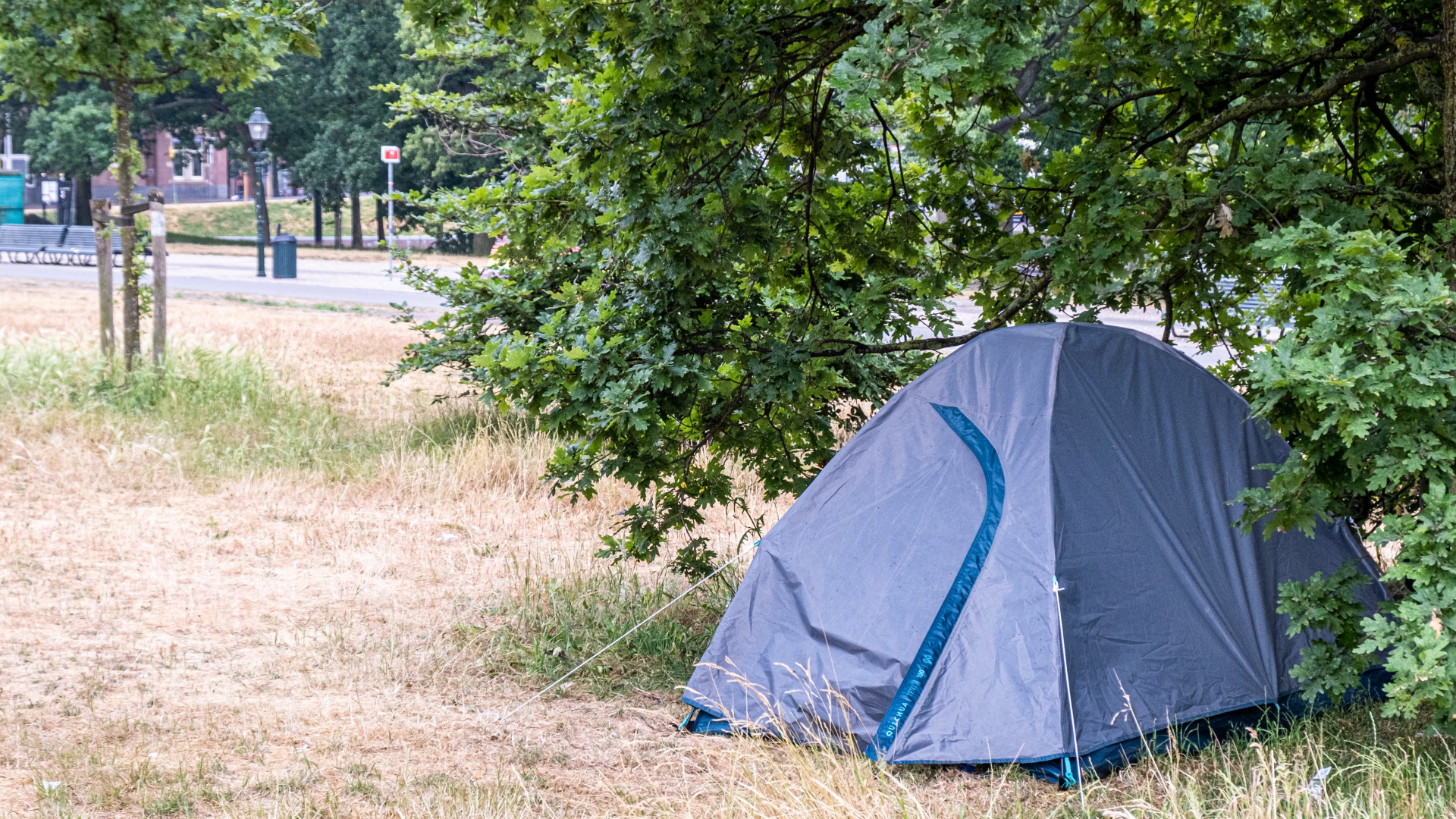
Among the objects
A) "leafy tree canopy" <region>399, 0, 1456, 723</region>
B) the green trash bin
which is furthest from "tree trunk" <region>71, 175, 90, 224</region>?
"leafy tree canopy" <region>399, 0, 1456, 723</region>

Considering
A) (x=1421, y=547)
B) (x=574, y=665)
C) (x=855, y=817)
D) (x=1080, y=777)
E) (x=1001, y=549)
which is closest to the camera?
(x=1421, y=547)

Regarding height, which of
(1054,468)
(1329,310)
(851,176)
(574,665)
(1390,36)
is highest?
(1390,36)

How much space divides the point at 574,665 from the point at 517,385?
5.16 ft

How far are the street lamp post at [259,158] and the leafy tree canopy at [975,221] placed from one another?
85.4ft

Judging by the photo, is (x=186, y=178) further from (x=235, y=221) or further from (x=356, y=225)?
(x=356, y=225)

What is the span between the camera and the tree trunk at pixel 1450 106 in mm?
4379

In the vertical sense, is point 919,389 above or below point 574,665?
above

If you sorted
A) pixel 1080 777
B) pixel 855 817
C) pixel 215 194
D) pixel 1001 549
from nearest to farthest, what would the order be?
pixel 855 817, pixel 1080 777, pixel 1001 549, pixel 215 194

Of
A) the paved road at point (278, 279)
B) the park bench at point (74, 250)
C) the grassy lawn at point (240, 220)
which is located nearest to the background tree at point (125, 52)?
the paved road at point (278, 279)

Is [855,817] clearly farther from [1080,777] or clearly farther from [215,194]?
[215,194]

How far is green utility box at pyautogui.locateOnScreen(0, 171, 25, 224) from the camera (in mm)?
44562

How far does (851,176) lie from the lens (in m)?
5.93

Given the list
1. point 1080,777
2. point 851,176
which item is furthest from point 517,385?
point 1080,777

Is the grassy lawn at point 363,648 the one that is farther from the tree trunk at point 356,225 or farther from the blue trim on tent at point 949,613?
the tree trunk at point 356,225
